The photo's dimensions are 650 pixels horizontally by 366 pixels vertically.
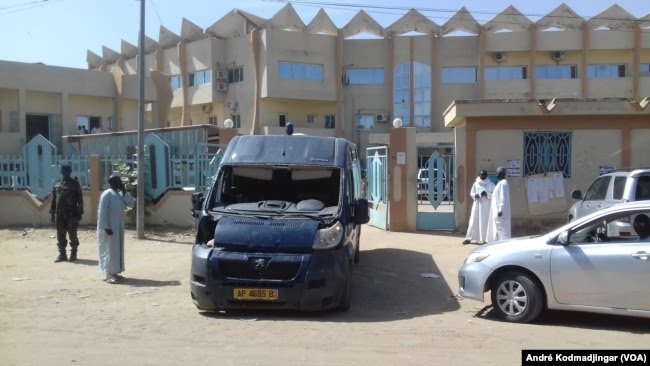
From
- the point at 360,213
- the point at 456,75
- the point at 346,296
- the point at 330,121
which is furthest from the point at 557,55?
the point at 346,296

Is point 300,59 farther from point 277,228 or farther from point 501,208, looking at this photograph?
point 277,228

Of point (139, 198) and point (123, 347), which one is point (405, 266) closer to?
point (123, 347)

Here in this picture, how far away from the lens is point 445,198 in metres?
14.7

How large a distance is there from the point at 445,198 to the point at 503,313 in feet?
25.7

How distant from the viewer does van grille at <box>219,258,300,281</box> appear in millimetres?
6855

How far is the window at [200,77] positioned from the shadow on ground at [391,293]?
30234mm

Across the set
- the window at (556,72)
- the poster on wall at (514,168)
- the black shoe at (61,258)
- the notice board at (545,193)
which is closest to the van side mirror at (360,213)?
the black shoe at (61,258)

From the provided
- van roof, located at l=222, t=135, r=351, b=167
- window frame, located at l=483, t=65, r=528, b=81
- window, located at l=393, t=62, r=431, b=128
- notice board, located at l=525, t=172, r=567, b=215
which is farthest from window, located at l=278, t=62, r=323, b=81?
van roof, located at l=222, t=135, r=351, b=167

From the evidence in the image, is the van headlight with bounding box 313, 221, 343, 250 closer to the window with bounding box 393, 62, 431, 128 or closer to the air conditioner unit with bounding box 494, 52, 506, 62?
the window with bounding box 393, 62, 431, 128

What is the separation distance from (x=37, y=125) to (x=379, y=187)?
693 inches

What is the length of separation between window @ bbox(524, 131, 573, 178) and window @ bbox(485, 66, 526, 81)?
2528 centimetres

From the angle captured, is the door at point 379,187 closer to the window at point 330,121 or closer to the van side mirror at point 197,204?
the van side mirror at point 197,204

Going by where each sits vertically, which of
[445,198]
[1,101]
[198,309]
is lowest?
[198,309]

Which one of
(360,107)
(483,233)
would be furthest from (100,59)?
(483,233)
